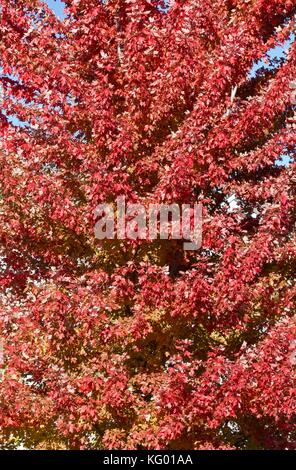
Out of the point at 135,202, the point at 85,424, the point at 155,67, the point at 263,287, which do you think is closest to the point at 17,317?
the point at 85,424

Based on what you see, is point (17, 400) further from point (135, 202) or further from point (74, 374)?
point (135, 202)

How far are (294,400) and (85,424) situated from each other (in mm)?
2007

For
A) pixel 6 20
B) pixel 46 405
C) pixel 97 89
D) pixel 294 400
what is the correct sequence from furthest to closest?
pixel 6 20
pixel 97 89
pixel 46 405
pixel 294 400

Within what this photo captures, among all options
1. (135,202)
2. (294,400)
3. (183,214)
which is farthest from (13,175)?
(294,400)

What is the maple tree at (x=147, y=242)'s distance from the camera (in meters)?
5.70

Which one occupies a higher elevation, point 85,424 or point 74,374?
point 74,374

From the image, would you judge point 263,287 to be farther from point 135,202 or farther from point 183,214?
point 135,202

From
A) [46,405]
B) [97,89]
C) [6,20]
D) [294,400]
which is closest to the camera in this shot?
[294,400]

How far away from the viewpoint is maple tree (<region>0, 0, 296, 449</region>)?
5703mm

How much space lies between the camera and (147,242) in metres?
6.09

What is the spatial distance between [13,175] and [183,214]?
1.93m

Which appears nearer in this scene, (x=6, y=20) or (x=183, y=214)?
(x=183, y=214)

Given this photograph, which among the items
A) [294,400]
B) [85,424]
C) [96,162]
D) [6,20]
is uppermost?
[6,20]

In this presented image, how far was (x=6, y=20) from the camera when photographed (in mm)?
7289
